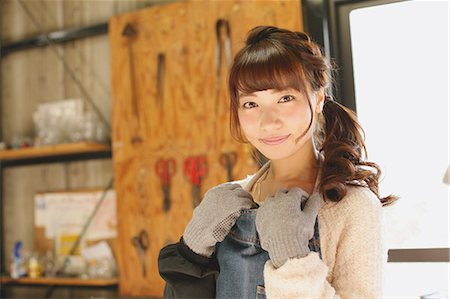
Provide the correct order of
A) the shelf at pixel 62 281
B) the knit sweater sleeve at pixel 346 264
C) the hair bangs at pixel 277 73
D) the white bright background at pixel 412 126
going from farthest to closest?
the shelf at pixel 62 281 < the white bright background at pixel 412 126 < the hair bangs at pixel 277 73 < the knit sweater sleeve at pixel 346 264

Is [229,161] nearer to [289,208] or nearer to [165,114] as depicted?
[165,114]

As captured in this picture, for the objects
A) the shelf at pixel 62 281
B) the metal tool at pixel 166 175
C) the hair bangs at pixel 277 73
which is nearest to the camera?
the hair bangs at pixel 277 73

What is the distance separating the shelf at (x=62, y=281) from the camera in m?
2.68

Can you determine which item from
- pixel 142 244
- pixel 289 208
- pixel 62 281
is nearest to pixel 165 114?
pixel 142 244

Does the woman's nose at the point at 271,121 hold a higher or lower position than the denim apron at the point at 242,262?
higher

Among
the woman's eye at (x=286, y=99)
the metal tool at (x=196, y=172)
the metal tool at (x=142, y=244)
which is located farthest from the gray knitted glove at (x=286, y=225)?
the metal tool at (x=142, y=244)

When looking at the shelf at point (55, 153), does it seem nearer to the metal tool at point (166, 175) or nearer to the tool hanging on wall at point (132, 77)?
the tool hanging on wall at point (132, 77)

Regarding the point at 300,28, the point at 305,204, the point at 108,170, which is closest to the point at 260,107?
the point at 305,204

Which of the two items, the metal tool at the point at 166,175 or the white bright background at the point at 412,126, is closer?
the white bright background at the point at 412,126

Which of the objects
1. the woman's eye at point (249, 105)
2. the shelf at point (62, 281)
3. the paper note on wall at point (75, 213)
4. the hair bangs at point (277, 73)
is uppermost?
the hair bangs at point (277, 73)

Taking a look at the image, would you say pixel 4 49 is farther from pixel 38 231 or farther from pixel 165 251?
pixel 165 251

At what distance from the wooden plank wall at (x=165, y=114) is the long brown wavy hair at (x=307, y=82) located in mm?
1061

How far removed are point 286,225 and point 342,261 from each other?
17 cm

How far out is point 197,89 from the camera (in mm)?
2424
